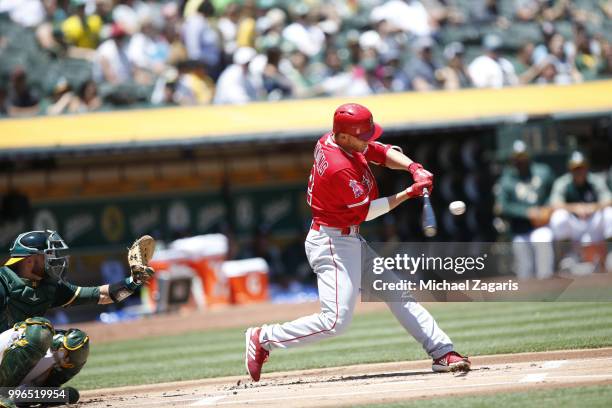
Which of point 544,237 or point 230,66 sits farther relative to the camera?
point 230,66

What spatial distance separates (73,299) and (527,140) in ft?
29.8

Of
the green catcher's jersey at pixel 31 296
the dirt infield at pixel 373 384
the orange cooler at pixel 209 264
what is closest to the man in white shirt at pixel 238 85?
the orange cooler at pixel 209 264

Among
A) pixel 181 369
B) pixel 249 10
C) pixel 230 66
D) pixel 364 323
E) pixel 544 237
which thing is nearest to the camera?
pixel 181 369

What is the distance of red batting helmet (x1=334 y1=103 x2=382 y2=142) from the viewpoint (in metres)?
6.16

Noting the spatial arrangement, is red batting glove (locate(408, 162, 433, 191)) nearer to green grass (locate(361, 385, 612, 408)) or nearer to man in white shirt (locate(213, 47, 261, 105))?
green grass (locate(361, 385, 612, 408))

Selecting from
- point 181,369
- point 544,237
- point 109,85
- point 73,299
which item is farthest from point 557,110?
point 73,299

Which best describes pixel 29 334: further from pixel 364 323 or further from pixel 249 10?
pixel 249 10

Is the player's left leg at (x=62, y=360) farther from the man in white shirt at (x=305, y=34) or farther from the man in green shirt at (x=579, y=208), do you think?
the man in white shirt at (x=305, y=34)

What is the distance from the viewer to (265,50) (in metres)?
15.0

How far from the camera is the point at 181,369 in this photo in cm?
814

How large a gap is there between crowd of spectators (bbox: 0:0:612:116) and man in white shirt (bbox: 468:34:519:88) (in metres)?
0.02

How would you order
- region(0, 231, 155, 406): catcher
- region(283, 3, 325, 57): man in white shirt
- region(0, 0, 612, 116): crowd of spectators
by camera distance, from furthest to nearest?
region(283, 3, 325, 57): man in white shirt < region(0, 0, 612, 116): crowd of spectators < region(0, 231, 155, 406): catcher

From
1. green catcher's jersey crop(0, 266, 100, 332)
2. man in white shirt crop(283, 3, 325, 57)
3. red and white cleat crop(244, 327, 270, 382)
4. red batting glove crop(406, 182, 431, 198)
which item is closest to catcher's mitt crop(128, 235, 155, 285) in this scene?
green catcher's jersey crop(0, 266, 100, 332)

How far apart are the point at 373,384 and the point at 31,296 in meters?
2.14
